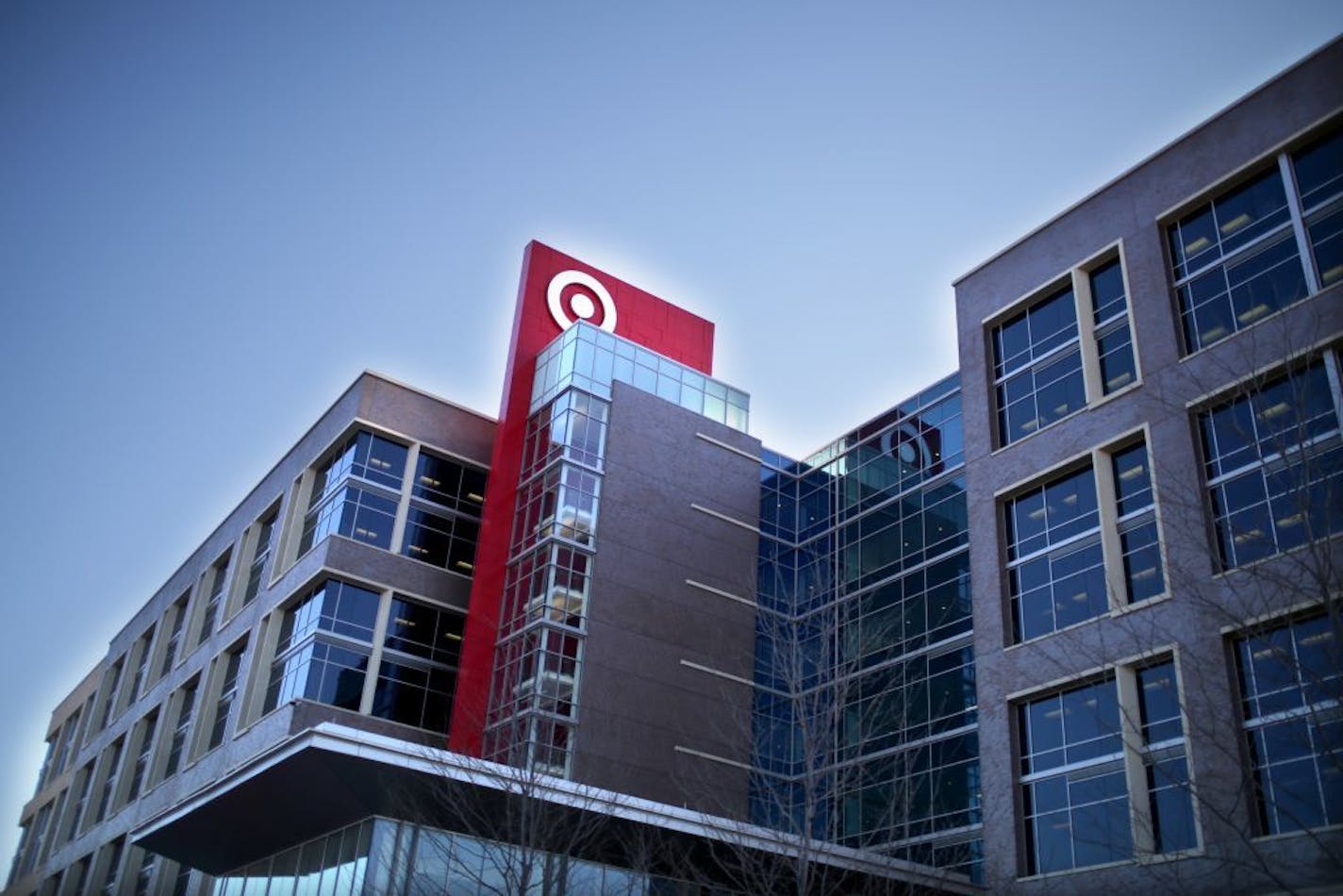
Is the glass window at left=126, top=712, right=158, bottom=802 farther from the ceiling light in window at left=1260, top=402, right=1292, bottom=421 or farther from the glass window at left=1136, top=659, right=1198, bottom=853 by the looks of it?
→ the ceiling light in window at left=1260, top=402, right=1292, bottom=421

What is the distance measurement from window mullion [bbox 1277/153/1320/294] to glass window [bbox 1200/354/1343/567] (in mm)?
2344

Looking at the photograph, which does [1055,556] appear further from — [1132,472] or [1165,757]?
[1165,757]

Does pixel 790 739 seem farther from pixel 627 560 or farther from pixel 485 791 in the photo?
pixel 485 791

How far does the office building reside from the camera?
31125 millimetres

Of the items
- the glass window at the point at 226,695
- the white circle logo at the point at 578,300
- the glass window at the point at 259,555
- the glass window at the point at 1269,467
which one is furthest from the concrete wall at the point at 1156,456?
the glass window at the point at 259,555

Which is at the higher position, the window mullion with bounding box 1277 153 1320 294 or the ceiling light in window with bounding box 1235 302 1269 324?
the window mullion with bounding box 1277 153 1320 294

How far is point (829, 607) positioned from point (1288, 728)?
70.7 feet

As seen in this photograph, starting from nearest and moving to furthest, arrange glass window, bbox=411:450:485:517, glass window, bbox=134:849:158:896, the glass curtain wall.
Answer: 1. the glass curtain wall
2. glass window, bbox=411:450:485:517
3. glass window, bbox=134:849:158:896

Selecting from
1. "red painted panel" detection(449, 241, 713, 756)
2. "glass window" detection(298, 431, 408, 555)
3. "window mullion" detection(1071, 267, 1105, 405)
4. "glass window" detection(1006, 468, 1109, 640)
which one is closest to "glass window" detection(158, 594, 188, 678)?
"glass window" detection(298, 431, 408, 555)

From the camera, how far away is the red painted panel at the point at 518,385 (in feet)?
147

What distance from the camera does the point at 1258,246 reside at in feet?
113

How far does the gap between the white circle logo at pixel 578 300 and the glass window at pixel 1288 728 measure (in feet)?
93.6

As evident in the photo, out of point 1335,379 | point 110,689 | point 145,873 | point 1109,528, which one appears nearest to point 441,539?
point 145,873

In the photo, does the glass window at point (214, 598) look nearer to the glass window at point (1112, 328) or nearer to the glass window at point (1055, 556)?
the glass window at point (1055, 556)
